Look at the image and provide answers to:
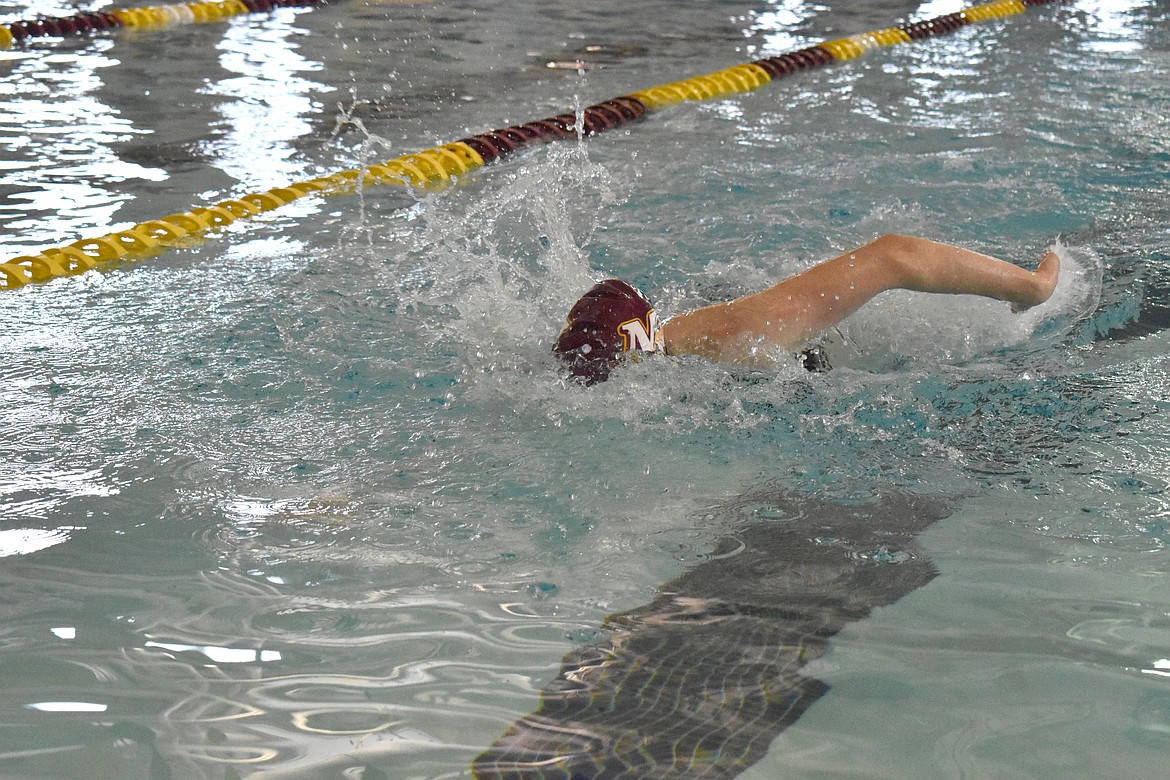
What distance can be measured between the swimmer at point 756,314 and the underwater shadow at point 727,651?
478mm

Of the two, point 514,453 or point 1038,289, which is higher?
point 1038,289

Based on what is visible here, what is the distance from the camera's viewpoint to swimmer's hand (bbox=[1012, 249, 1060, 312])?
288cm

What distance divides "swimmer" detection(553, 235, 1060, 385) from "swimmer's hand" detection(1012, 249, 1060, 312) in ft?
1.04

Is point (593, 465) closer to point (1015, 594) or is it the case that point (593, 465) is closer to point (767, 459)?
point (767, 459)

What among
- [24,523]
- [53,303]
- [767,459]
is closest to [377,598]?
[24,523]

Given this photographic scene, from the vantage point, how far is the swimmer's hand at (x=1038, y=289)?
288cm

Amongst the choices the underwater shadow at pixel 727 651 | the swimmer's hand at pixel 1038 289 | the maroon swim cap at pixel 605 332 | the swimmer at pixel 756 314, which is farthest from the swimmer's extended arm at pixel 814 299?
the underwater shadow at pixel 727 651

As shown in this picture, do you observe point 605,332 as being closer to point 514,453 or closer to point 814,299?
point 514,453

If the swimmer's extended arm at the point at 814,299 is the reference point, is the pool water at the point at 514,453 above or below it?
below

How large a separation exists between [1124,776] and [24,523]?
185 cm

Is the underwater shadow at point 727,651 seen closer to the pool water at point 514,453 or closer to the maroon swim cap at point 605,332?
the pool water at point 514,453

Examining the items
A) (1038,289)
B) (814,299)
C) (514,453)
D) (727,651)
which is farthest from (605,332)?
(1038,289)

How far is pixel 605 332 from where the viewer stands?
248 cm

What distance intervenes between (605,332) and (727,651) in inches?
37.3
